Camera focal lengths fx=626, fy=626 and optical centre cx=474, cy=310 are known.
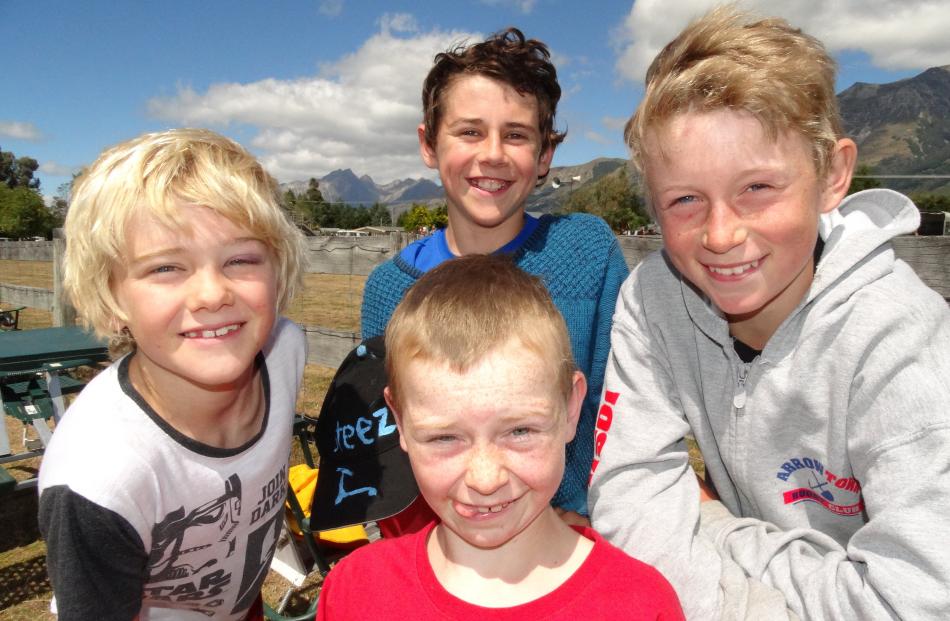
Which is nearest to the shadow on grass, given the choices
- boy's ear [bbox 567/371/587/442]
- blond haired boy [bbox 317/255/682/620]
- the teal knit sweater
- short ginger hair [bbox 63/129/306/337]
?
short ginger hair [bbox 63/129/306/337]

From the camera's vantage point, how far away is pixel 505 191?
2236mm

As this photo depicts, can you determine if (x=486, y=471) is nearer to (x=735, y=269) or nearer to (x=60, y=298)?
(x=735, y=269)

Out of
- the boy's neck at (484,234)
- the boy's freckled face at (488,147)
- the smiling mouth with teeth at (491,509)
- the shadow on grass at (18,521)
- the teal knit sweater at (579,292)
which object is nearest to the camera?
the smiling mouth with teeth at (491,509)

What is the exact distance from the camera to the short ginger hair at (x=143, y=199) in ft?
5.12

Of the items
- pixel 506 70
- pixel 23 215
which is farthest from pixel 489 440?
pixel 23 215

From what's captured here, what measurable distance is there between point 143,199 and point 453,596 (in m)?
1.20

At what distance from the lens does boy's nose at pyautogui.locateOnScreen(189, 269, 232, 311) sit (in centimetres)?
157

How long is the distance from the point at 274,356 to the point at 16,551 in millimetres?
3136

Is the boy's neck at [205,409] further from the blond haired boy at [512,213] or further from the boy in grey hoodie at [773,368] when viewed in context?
the boy in grey hoodie at [773,368]

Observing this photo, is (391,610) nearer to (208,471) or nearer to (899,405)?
(208,471)

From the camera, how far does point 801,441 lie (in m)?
1.47

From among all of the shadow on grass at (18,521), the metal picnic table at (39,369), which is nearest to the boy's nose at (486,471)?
the metal picnic table at (39,369)

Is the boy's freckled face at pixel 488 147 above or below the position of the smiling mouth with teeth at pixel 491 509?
above

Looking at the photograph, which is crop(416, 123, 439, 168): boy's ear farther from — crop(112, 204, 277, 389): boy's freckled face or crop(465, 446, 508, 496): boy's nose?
crop(465, 446, 508, 496): boy's nose
